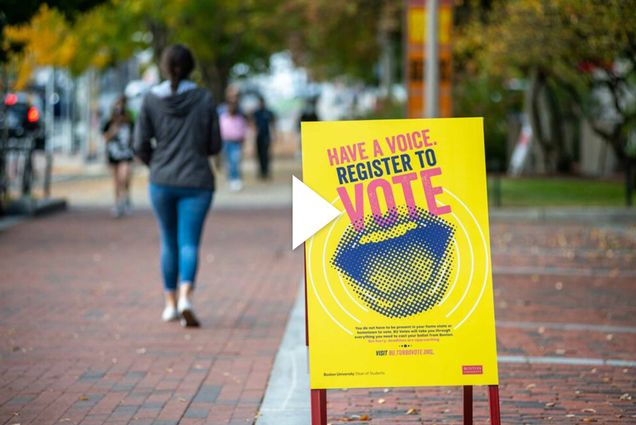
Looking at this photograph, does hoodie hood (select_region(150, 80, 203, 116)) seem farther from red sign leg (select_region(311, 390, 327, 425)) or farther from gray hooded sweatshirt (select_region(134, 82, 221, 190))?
red sign leg (select_region(311, 390, 327, 425))

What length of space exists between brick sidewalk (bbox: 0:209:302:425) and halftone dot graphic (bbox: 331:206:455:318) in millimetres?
1287

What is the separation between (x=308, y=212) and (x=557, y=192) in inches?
680

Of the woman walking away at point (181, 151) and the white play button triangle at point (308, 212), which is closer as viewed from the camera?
the white play button triangle at point (308, 212)

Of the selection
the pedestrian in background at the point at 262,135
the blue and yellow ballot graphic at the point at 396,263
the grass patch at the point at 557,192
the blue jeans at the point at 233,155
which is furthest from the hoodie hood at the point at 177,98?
the pedestrian in background at the point at 262,135

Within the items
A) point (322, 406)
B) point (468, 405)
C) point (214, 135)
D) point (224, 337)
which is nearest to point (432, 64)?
point (214, 135)

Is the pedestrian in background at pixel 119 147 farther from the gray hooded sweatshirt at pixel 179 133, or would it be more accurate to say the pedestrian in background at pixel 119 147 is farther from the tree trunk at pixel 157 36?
the tree trunk at pixel 157 36

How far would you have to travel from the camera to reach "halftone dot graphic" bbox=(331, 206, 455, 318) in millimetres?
5199

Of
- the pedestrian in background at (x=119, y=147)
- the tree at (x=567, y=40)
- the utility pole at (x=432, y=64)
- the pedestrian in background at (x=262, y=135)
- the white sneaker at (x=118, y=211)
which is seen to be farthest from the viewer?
the pedestrian in background at (x=262, y=135)

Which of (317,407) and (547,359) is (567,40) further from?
(317,407)

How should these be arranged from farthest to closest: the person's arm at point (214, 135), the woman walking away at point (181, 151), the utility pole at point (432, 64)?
the utility pole at point (432, 64) < the person's arm at point (214, 135) < the woman walking away at point (181, 151)

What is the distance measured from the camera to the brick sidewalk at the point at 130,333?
6441 mm

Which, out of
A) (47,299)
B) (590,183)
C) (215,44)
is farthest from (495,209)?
(215,44)

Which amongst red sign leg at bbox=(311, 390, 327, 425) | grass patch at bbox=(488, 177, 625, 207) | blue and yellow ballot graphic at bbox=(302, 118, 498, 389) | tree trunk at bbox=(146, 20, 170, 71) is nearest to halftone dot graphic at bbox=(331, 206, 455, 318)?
blue and yellow ballot graphic at bbox=(302, 118, 498, 389)

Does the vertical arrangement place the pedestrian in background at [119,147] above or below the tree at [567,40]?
below
